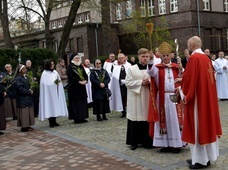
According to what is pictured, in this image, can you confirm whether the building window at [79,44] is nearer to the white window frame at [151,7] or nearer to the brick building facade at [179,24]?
the brick building facade at [179,24]

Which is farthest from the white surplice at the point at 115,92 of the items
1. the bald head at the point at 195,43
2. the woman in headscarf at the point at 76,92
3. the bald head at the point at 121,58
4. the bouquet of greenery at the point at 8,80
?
the bald head at the point at 195,43

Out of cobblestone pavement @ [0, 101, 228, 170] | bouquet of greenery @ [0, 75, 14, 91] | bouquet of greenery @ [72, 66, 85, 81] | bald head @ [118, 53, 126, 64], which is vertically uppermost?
bald head @ [118, 53, 126, 64]

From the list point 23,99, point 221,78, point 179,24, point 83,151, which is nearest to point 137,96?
point 83,151

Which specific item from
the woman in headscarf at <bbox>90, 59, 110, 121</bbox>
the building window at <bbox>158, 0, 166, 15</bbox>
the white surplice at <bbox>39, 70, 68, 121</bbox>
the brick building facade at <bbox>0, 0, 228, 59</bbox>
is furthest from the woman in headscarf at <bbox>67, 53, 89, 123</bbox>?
the building window at <bbox>158, 0, 166, 15</bbox>

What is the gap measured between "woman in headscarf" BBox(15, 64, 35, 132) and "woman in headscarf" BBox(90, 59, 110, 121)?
2.15 m

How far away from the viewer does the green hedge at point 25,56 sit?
616 inches

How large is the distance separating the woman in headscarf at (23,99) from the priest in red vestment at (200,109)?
5779mm

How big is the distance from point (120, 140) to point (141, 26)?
74.1 ft

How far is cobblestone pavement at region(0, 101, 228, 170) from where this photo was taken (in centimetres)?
704

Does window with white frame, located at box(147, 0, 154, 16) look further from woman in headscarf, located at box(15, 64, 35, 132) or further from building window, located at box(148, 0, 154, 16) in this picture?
woman in headscarf, located at box(15, 64, 35, 132)

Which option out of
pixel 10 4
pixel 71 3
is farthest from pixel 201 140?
pixel 10 4

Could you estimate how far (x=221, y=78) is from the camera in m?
17.4

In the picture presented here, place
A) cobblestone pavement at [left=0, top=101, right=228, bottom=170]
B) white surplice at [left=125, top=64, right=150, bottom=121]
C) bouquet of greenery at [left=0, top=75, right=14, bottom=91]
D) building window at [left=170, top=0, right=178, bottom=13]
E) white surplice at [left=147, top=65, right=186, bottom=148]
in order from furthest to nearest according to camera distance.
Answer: building window at [left=170, top=0, right=178, bottom=13] → bouquet of greenery at [left=0, top=75, right=14, bottom=91] → white surplice at [left=125, top=64, right=150, bottom=121] → white surplice at [left=147, top=65, right=186, bottom=148] → cobblestone pavement at [left=0, top=101, right=228, bottom=170]

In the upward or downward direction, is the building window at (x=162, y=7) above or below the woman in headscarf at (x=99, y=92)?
above
